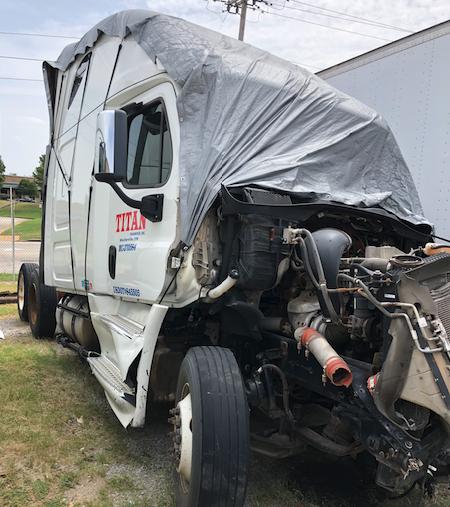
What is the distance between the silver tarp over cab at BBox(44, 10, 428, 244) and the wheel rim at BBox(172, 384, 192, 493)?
95 cm

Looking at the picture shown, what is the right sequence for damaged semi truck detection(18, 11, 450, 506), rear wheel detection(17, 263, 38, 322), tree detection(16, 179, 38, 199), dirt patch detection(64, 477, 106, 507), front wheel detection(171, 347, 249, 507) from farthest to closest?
tree detection(16, 179, 38, 199)
rear wheel detection(17, 263, 38, 322)
dirt patch detection(64, 477, 106, 507)
front wheel detection(171, 347, 249, 507)
damaged semi truck detection(18, 11, 450, 506)

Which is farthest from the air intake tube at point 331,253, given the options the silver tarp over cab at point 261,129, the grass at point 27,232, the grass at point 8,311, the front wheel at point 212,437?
the grass at point 27,232

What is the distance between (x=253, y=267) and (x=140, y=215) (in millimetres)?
1132

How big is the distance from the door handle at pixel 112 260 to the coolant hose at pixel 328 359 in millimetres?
1929

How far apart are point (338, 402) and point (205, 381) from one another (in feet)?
2.32

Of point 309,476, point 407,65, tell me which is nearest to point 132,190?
point 309,476

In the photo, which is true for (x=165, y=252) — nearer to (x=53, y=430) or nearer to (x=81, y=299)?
(x=53, y=430)

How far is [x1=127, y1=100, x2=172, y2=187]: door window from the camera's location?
3.66 meters

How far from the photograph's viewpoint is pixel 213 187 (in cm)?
315

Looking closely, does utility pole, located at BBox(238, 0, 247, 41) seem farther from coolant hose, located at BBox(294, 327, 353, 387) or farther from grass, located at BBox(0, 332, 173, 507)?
coolant hose, located at BBox(294, 327, 353, 387)

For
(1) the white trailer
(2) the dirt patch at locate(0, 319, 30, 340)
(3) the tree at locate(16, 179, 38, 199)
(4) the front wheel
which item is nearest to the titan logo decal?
(4) the front wheel

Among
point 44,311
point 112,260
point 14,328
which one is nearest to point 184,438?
point 112,260

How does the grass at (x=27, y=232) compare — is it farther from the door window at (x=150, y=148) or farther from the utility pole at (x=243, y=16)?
the door window at (x=150, y=148)

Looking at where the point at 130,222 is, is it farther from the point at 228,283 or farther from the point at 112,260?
the point at 228,283
